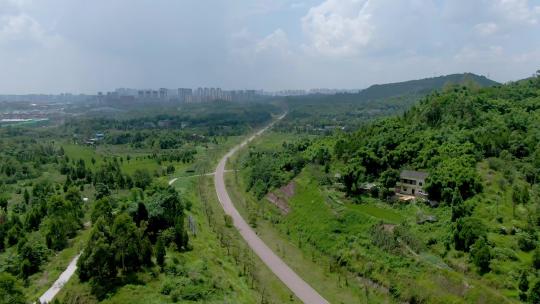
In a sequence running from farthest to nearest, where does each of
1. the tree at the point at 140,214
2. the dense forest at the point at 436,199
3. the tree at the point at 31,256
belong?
the tree at the point at 140,214 < the tree at the point at 31,256 < the dense forest at the point at 436,199

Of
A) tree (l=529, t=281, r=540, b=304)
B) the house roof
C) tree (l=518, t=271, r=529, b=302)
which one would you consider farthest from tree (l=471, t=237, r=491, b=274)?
the house roof

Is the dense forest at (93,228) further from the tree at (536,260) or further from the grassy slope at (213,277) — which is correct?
the tree at (536,260)

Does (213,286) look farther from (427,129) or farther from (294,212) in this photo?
(427,129)

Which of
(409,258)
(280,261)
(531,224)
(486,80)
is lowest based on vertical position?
(280,261)

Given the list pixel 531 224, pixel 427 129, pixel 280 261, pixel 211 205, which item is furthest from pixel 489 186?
pixel 211 205

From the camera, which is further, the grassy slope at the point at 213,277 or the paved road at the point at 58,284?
the paved road at the point at 58,284

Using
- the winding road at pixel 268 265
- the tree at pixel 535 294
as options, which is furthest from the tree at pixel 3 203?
the tree at pixel 535 294

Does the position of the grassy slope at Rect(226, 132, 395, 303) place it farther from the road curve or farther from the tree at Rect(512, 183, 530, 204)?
the tree at Rect(512, 183, 530, 204)
